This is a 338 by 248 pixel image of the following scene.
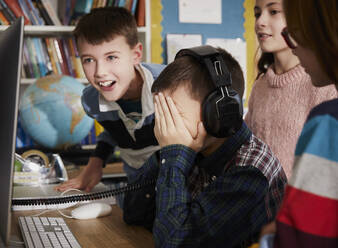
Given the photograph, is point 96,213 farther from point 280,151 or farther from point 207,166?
point 280,151

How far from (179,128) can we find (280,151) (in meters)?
0.95

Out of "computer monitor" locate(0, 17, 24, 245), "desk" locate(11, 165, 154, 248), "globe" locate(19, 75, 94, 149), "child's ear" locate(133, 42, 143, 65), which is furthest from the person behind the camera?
"globe" locate(19, 75, 94, 149)

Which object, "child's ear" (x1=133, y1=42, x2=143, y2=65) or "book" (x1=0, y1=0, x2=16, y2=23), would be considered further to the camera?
"book" (x1=0, y1=0, x2=16, y2=23)

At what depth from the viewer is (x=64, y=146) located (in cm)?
250

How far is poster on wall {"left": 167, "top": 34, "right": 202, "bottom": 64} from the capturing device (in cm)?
298

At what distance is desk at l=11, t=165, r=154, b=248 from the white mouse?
0.01 metres

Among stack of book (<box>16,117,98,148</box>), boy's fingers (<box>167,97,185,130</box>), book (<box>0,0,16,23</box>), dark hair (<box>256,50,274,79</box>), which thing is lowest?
stack of book (<box>16,117,98,148</box>)

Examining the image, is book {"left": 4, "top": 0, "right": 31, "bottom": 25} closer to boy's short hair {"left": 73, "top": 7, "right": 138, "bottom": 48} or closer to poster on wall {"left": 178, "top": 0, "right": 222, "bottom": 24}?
boy's short hair {"left": 73, "top": 7, "right": 138, "bottom": 48}

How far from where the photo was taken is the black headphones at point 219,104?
938 mm

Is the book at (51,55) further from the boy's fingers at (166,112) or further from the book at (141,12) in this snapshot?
the boy's fingers at (166,112)

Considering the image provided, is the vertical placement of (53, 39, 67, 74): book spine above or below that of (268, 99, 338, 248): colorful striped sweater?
below

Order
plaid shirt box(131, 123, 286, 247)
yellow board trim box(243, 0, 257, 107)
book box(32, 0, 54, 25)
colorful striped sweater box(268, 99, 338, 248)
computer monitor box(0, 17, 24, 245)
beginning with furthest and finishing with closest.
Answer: yellow board trim box(243, 0, 257, 107) → book box(32, 0, 54, 25) → plaid shirt box(131, 123, 286, 247) → computer monitor box(0, 17, 24, 245) → colorful striped sweater box(268, 99, 338, 248)

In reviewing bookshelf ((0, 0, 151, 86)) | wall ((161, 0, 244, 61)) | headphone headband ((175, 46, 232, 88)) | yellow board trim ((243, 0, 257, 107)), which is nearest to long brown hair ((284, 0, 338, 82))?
headphone headband ((175, 46, 232, 88))

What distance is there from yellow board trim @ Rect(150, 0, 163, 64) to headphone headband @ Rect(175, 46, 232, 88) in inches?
78.4
